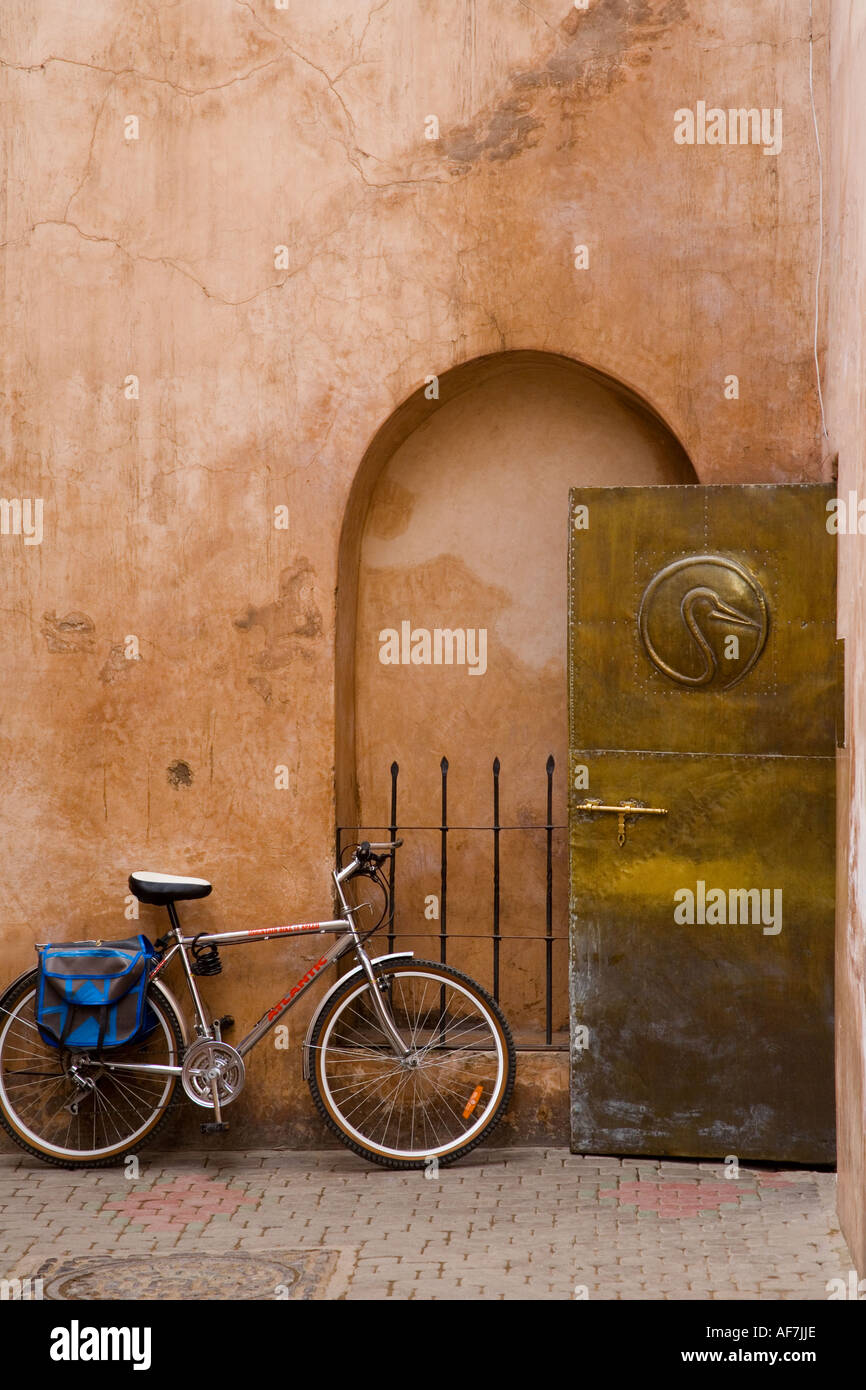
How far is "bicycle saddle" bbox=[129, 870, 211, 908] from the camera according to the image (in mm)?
6188

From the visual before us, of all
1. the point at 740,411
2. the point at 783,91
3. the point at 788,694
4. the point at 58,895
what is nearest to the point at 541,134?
the point at 783,91

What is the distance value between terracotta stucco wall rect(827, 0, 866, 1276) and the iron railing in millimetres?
1336

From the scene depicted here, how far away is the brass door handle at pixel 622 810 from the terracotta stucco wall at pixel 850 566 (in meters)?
0.78

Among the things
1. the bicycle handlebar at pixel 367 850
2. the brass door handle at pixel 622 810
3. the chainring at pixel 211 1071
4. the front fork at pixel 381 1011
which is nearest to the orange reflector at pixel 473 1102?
the front fork at pixel 381 1011

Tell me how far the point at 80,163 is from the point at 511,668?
316cm

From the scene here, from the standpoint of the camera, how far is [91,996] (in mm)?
6109

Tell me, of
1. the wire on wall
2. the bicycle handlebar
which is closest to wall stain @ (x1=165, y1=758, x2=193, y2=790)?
Answer: the bicycle handlebar

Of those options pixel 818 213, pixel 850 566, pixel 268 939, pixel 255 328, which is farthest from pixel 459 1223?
pixel 818 213

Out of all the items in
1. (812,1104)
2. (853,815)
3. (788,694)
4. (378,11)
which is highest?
(378,11)

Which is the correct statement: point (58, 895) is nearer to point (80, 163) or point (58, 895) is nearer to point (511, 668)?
point (511, 668)

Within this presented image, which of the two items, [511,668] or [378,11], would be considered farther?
[511,668]

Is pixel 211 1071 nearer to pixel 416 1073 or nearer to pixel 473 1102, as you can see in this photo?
pixel 416 1073

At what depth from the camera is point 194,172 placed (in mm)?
6480

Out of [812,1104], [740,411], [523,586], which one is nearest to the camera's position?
[812,1104]
